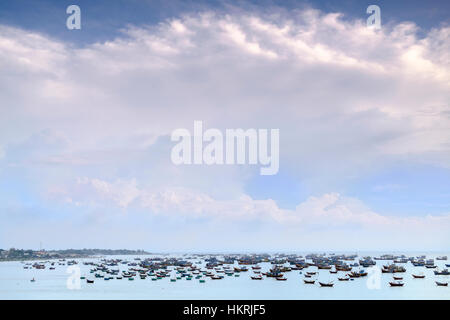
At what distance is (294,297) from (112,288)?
19710 millimetres

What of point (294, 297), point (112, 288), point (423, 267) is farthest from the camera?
point (423, 267)
